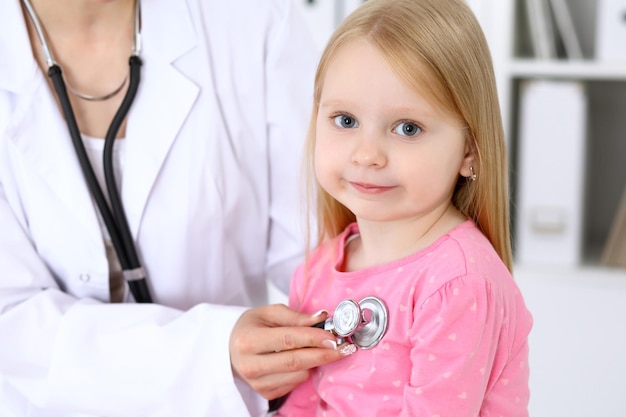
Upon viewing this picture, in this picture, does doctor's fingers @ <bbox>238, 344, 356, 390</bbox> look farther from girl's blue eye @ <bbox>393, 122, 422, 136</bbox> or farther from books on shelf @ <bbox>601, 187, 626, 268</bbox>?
books on shelf @ <bbox>601, 187, 626, 268</bbox>

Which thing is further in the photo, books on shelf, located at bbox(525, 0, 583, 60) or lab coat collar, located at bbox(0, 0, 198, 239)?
books on shelf, located at bbox(525, 0, 583, 60)

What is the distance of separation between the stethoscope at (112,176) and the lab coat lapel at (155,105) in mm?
24

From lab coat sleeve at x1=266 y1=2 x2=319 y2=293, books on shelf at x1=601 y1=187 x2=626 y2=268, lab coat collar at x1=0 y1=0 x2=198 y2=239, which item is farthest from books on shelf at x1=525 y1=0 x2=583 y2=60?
lab coat collar at x1=0 y1=0 x2=198 y2=239

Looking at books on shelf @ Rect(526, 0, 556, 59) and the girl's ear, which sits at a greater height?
the girl's ear

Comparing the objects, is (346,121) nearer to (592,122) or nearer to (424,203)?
(424,203)

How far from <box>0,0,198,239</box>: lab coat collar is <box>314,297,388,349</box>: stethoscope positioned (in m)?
0.42

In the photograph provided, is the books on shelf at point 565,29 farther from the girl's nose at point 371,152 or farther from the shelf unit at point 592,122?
the girl's nose at point 371,152

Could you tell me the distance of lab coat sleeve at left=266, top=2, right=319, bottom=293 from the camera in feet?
4.30

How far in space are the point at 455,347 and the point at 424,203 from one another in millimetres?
167

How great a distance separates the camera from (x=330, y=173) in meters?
0.97

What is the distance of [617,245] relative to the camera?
2.29 metres

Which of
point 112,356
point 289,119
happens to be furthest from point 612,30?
point 112,356

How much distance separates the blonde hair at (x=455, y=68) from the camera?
0.90 metres

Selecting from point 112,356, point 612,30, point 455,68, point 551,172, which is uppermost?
point 455,68
